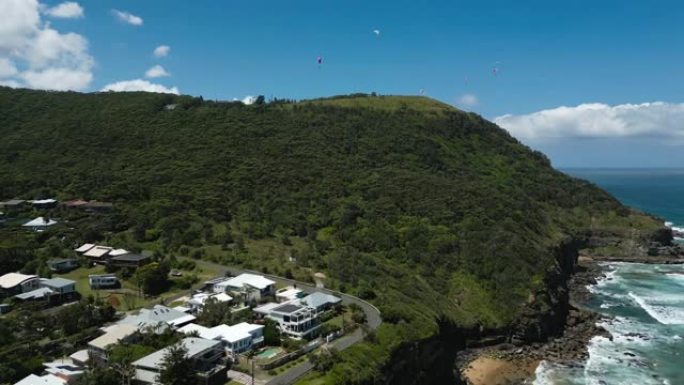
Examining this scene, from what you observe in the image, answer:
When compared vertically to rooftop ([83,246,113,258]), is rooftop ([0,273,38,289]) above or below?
below

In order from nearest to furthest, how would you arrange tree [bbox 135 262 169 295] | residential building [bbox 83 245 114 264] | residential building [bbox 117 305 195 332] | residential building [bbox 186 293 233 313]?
residential building [bbox 117 305 195 332] → residential building [bbox 186 293 233 313] → tree [bbox 135 262 169 295] → residential building [bbox 83 245 114 264]

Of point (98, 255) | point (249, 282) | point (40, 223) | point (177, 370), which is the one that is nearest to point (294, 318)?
point (249, 282)

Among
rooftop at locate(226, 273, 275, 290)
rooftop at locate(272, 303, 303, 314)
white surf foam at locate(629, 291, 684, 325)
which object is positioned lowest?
white surf foam at locate(629, 291, 684, 325)

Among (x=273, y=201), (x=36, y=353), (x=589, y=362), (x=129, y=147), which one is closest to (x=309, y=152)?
(x=273, y=201)

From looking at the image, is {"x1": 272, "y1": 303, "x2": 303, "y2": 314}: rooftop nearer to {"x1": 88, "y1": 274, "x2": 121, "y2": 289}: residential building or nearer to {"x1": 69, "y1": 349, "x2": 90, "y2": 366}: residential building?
{"x1": 69, "y1": 349, "x2": 90, "y2": 366}: residential building

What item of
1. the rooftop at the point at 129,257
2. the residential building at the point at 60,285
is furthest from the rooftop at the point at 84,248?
the residential building at the point at 60,285

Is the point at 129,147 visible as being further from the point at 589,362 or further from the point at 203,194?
the point at 589,362

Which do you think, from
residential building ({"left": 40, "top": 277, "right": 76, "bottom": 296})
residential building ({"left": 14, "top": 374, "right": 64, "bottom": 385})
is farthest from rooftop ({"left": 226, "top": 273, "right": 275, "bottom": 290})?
residential building ({"left": 14, "top": 374, "right": 64, "bottom": 385})
